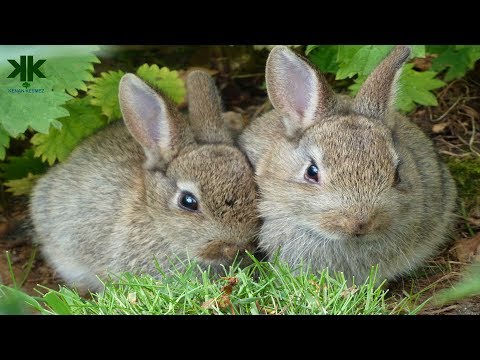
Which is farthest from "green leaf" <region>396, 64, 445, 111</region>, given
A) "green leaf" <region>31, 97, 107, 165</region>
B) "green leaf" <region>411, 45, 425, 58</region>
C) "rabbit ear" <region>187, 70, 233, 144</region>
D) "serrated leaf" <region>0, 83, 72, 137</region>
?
"serrated leaf" <region>0, 83, 72, 137</region>

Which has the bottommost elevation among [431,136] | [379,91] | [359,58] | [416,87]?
[431,136]

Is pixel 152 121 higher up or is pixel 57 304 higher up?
pixel 152 121

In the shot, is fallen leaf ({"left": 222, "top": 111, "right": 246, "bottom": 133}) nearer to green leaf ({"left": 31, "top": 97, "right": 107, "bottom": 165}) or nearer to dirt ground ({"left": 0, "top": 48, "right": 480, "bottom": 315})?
dirt ground ({"left": 0, "top": 48, "right": 480, "bottom": 315})

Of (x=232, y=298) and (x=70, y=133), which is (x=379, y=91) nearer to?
(x=232, y=298)

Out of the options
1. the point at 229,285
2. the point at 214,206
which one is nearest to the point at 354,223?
the point at 229,285

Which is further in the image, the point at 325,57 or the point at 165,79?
the point at 165,79

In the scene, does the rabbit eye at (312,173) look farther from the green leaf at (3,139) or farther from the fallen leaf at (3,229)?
the fallen leaf at (3,229)

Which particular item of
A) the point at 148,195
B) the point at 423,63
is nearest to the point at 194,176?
the point at 148,195

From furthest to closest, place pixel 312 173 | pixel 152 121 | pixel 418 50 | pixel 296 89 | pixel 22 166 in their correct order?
pixel 22 166 < pixel 152 121 < pixel 418 50 < pixel 296 89 < pixel 312 173

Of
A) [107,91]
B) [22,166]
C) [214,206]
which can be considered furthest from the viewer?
[22,166]
